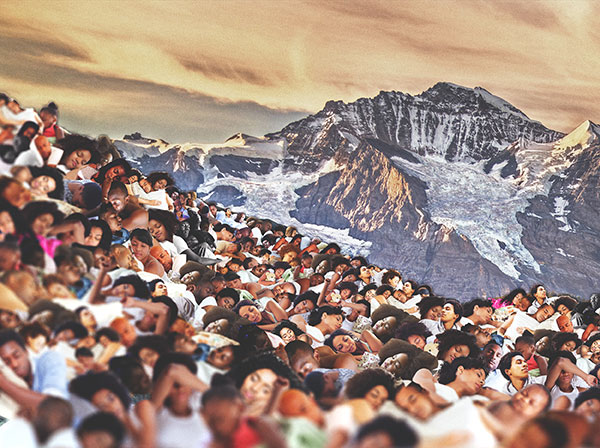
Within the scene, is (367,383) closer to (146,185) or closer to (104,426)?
(104,426)

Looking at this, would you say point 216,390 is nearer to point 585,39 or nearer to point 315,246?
point 315,246

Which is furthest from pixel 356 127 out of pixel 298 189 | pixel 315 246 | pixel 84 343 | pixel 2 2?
pixel 84 343

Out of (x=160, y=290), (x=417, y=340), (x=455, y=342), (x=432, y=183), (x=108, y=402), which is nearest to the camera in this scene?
(x=108, y=402)

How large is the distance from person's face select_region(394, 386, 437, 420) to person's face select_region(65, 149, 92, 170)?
7.92 feet

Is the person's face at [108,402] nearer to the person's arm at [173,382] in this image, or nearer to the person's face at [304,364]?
the person's arm at [173,382]

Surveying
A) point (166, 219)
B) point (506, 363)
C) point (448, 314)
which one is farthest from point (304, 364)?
point (448, 314)

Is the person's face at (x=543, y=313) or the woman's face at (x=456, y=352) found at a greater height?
the woman's face at (x=456, y=352)

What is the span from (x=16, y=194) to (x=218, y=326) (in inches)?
52.6

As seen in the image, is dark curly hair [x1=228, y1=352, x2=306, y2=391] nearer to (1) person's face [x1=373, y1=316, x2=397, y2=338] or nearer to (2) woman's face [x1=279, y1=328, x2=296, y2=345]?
(2) woman's face [x1=279, y1=328, x2=296, y2=345]

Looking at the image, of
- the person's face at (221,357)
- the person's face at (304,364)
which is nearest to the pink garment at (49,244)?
the person's face at (221,357)

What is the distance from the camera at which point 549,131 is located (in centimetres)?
1817

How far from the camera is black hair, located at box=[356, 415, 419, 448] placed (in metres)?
1.78

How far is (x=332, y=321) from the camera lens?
5.18 metres

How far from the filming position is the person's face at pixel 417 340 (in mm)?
4762
